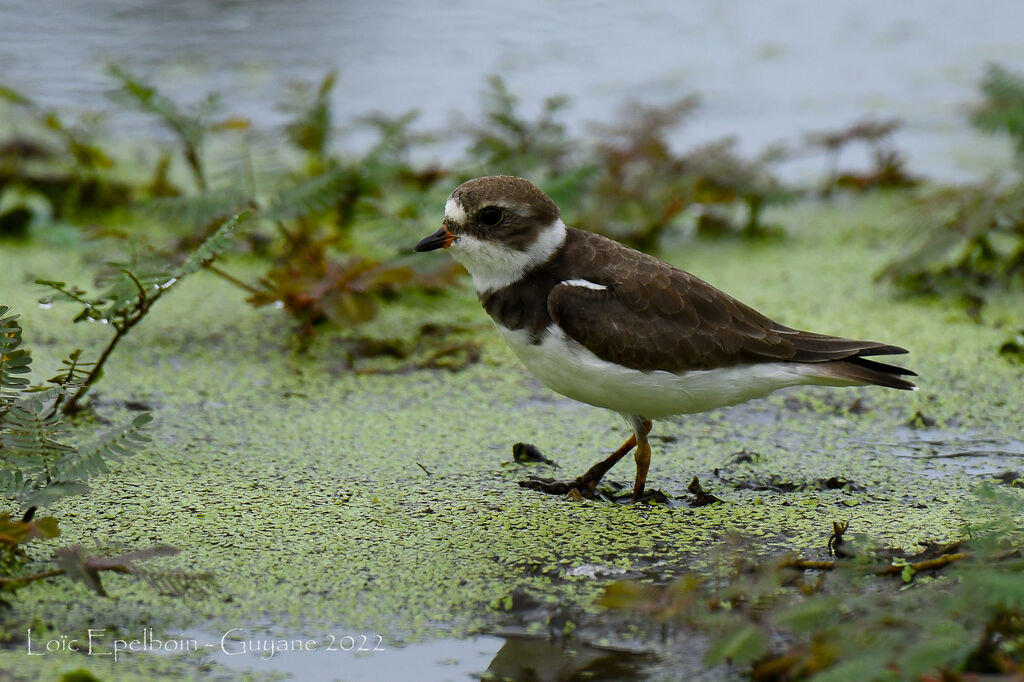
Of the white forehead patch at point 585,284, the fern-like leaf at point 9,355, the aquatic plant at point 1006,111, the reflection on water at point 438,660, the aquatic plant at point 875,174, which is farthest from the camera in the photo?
the aquatic plant at point 875,174

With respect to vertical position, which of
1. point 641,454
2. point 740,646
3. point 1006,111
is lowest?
point 641,454

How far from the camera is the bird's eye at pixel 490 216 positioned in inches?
154

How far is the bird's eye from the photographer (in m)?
3.91

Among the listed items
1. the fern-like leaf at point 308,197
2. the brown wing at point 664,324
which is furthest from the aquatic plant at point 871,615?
the fern-like leaf at point 308,197

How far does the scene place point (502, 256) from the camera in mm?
3865

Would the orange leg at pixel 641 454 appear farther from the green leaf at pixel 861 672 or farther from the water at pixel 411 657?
the green leaf at pixel 861 672

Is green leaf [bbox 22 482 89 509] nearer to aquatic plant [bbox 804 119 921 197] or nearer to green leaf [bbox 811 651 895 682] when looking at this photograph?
green leaf [bbox 811 651 895 682]

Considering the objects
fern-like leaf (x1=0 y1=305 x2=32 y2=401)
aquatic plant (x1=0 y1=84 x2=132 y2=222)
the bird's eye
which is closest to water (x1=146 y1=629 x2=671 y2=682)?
fern-like leaf (x1=0 y1=305 x2=32 y2=401)

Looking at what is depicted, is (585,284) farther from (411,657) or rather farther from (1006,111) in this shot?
(1006,111)

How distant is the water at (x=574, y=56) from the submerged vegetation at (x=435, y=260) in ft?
1.70

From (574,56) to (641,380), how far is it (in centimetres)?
598

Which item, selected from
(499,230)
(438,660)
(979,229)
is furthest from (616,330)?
(979,229)

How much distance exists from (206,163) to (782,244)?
370 cm

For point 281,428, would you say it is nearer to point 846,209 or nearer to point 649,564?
point 649,564
